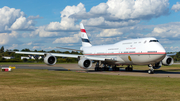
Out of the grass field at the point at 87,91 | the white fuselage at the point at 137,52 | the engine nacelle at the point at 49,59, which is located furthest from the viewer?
the engine nacelle at the point at 49,59

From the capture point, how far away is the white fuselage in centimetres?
2919

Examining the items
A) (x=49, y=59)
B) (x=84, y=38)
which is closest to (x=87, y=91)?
(x=49, y=59)

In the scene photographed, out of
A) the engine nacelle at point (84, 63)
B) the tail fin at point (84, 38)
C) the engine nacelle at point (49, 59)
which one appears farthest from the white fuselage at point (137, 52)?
the tail fin at point (84, 38)

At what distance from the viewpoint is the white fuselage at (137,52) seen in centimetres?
2919

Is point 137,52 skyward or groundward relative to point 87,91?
skyward

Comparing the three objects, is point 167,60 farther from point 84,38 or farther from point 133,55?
point 84,38

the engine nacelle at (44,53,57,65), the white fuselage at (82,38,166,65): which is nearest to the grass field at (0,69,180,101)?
the white fuselage at (82,38,166,65)

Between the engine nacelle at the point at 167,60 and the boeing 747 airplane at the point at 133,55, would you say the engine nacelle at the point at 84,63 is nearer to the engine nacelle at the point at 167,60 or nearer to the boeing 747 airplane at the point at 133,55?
the boeing 747 airplane at the point at 133,55

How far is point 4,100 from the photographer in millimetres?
10547


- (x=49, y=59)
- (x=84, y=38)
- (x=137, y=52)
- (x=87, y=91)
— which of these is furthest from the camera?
(x=84, y=38)

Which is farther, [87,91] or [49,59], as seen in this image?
[49,59]

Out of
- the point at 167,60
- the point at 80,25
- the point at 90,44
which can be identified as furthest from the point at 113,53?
the point at 80,25

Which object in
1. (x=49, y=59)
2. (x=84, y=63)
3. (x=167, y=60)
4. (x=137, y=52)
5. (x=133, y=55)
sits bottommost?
(x=84, y=63)

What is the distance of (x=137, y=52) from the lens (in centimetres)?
3142
